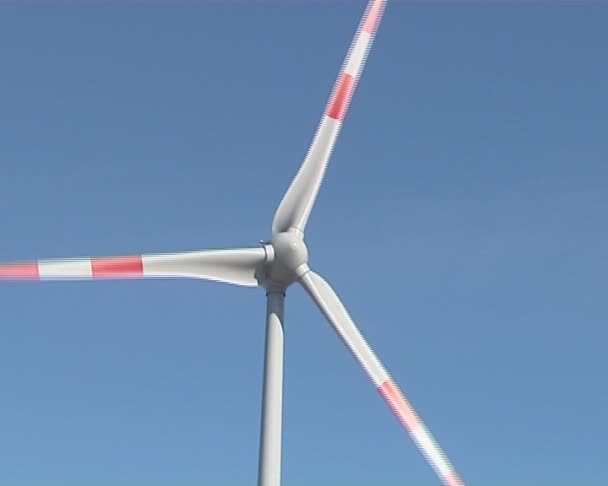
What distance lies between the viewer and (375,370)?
87.1 ft

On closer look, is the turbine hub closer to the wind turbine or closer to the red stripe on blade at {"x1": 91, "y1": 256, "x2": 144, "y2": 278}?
the wind turbine

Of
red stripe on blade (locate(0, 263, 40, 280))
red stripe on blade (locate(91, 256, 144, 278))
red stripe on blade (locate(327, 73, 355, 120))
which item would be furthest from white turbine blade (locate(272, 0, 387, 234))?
red stripe on blade (locate(0, 263, 40, 280))

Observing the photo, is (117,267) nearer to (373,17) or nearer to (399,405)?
(399,405)

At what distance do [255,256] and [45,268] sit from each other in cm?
546

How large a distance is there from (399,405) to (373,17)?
437 inches

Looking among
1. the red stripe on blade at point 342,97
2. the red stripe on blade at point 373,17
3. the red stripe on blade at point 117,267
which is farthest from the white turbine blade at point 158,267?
the red stripe on blade at point 373,17

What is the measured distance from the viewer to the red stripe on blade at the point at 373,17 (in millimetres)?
30156

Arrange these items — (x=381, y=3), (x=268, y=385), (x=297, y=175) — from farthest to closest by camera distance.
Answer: (x=381, y=3)
(x=297, y=175)
(x=268, y=385)

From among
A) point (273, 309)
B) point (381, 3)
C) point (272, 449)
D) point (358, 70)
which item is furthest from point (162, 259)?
point (381, 3)

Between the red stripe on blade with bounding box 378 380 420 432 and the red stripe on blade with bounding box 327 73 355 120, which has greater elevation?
the red stripe on blade with bounding box 327 73 355 120

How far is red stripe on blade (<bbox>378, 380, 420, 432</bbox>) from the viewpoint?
86.2 ft

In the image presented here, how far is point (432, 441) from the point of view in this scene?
2634 centimetres

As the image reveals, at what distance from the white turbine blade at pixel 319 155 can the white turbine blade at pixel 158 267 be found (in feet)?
3.80

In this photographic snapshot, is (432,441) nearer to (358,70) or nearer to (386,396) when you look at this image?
(386,396)
